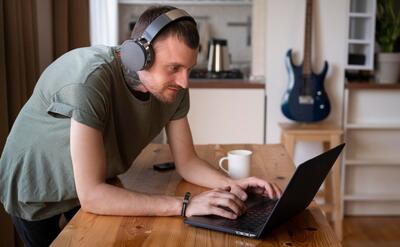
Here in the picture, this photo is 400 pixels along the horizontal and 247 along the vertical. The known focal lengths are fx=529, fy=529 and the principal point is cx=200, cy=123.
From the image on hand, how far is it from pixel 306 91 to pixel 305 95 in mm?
27

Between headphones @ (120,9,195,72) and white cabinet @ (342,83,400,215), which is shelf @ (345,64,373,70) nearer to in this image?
white cabinet @ (342,83,400,215)

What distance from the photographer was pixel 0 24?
2152 millimetres

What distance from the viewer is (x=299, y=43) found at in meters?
3.51

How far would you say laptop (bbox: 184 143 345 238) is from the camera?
111 centimetres

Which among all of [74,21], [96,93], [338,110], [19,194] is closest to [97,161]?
[96,93]

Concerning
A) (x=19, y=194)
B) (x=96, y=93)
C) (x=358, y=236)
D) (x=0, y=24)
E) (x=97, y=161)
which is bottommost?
(x=358, y=236)

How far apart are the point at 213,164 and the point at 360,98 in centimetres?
212

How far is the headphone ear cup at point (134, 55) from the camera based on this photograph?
1.29 metres

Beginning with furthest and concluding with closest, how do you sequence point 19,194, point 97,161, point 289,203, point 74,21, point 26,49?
1. point 74,21
2. point 26,49
3. point 19,194
4. point 97,161
5. point 289,203

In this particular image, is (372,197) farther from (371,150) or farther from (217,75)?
(217,75)

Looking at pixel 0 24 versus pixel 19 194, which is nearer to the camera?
pixel 19 194

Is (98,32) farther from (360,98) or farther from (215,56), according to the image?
(360,98)

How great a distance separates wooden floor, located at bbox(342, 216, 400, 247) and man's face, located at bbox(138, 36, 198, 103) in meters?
2.19

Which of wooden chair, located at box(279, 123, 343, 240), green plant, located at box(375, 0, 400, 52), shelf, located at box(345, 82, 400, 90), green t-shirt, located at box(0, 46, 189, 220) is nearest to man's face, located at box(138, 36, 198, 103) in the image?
green t-shirt, located at box(0, 46, 189, 220)
